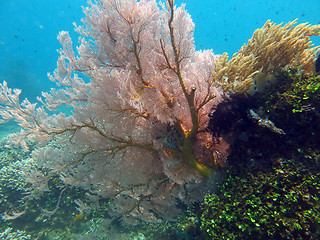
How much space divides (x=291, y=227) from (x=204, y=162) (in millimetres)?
1683

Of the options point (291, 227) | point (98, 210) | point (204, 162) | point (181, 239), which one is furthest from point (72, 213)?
point (291, 227)

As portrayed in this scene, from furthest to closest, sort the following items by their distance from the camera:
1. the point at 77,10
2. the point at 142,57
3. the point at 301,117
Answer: the point at 77,10 → the point at 142,57 → the point at 301,117

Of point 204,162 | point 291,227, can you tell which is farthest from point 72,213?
point 291,227

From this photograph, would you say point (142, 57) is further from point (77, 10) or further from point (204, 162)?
point (77, 10)

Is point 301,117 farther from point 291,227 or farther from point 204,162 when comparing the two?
point 204,162

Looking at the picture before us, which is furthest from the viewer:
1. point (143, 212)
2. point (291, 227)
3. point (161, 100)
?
point (143, 212)

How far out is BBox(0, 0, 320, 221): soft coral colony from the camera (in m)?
2.95

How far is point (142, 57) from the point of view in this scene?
3.23 meters

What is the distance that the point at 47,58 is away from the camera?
4741 cm

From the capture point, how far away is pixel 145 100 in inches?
117

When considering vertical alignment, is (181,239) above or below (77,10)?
below

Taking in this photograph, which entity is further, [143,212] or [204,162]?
[143,212]

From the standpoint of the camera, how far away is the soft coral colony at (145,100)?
295 cm

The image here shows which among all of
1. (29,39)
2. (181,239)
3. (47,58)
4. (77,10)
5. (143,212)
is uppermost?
(77,10)
